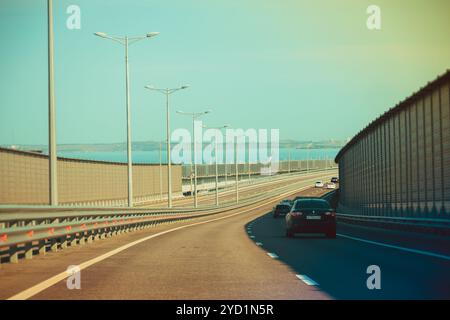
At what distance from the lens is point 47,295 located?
1119 cm

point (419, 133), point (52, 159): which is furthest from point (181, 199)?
point (52, 159)

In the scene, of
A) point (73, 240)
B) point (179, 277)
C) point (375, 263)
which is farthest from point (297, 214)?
point (179, 277)

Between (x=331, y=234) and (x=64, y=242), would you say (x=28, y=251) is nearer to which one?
(x=64, y=242)

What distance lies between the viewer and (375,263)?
16891 mm

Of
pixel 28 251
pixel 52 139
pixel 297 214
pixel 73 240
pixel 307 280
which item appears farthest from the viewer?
pixel 297 214

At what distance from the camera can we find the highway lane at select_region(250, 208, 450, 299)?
1173cm

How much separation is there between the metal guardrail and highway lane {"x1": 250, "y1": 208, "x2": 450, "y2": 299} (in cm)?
511

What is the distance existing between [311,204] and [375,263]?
42.0ft

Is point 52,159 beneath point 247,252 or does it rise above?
above

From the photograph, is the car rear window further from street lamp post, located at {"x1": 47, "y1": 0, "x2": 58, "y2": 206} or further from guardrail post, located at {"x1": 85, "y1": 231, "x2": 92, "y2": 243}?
street lamp post, located at {"x1": 47, "y1": 0, "x2": 58, "y2": 206}

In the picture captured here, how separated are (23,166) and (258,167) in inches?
4910

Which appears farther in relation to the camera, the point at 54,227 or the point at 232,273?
the point at 54,227
